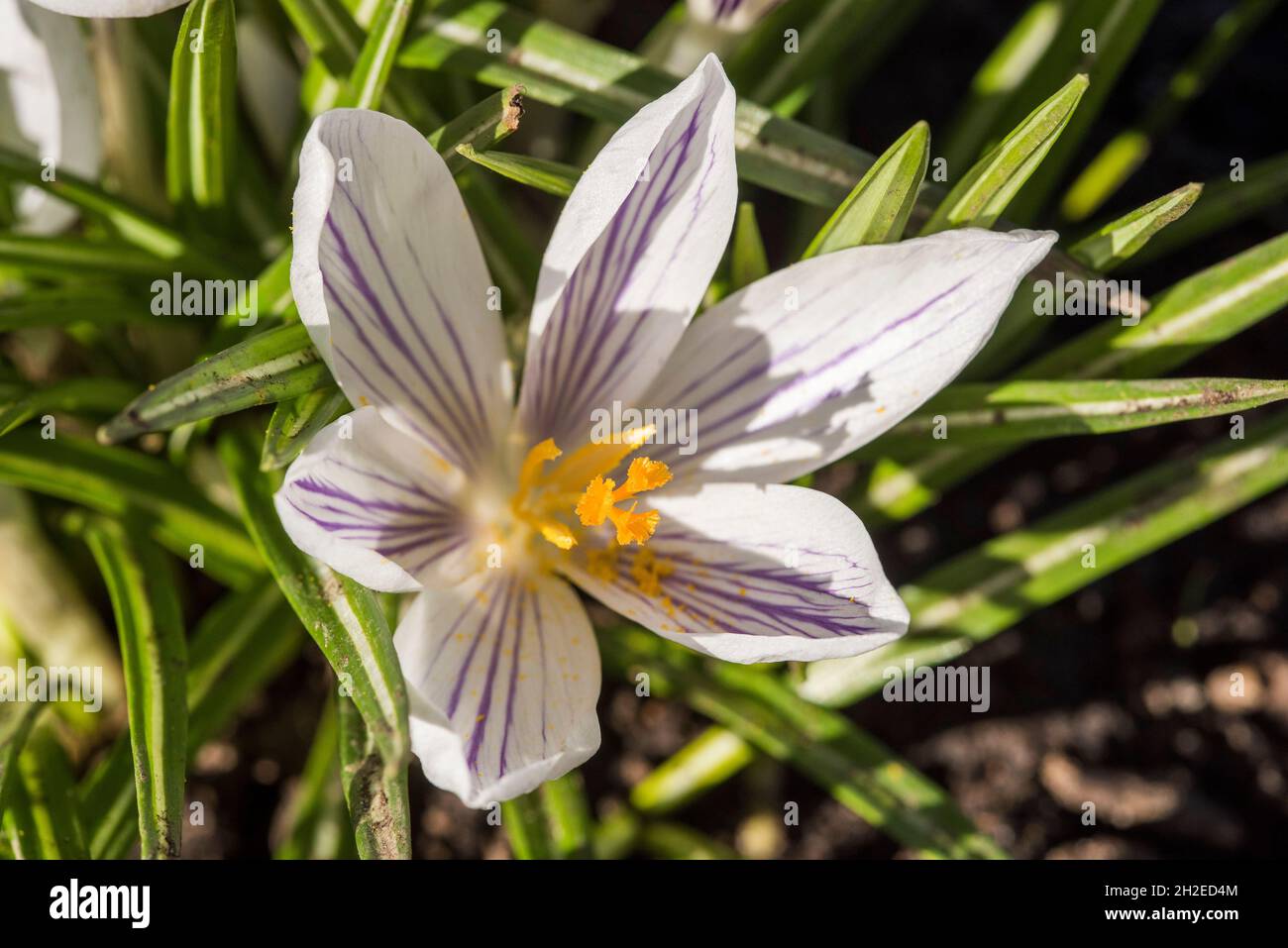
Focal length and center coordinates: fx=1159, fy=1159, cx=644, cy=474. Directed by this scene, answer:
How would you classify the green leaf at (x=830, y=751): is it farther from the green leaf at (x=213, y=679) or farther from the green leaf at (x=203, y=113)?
the green leaf at (x=203, y=113)

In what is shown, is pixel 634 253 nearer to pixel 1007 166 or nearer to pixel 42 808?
pixel 1007 166

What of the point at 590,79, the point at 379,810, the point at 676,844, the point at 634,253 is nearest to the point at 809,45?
the point at 590,79

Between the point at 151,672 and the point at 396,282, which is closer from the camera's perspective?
the point at 396,282

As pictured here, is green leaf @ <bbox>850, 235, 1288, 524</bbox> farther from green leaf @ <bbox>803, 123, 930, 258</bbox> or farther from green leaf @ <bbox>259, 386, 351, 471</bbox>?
green leaf @ <bbox>259, 386, 351, 471</bbox>

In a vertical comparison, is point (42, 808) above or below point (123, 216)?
below

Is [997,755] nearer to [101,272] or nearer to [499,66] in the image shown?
[499,66]
